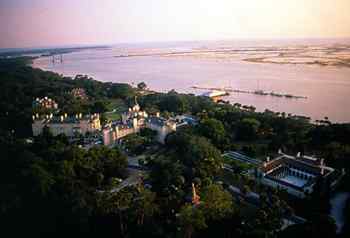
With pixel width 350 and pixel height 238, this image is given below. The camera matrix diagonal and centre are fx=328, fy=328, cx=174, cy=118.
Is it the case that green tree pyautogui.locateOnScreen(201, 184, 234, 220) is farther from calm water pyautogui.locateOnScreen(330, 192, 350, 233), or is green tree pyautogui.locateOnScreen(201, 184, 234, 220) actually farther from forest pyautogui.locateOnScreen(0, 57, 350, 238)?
calm water pyautogui.locateOnScreen(330, 192, 350, 233)

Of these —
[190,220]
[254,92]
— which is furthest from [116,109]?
[190,220]

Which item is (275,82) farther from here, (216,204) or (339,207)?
(216,204)

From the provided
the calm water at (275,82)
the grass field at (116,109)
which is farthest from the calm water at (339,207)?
the grass field at (116,109)

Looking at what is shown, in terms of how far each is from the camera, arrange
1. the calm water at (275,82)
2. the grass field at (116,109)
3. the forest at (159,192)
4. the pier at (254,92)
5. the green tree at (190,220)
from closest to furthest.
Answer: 1. the green tree at (190,220)
2. the forest at (159,192)
3. the calm water at (275,82)
4. the grass field at (116,109)
5. the pier at (254,92)

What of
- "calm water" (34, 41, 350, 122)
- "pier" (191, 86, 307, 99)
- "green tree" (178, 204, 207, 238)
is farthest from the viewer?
"pier" (191, 86, 307, 99)

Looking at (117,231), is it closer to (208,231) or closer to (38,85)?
(208,231)

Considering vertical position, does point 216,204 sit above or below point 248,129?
below

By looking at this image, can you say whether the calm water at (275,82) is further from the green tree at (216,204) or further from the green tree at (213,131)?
the green tree at (216,204)

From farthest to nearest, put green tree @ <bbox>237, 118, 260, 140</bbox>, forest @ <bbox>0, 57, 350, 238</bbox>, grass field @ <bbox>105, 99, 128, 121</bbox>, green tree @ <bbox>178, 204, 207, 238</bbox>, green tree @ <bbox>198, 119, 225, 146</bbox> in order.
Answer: grass field @ <bbox>105, 99, 128, 121</bbox>, green tree @ <bbox>237, 118, 260, 140</bbox>, green tree @ <bbox>198, 119, 225, 146</bbox>, forest @ <bbox>0, 57, 350, 238</bbox>, green tree @ <bbox>178, 204, 207, 238</bbox>

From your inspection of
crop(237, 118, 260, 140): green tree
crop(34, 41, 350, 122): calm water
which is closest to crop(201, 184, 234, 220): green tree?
crop(237, 118, 260, 140): green tree

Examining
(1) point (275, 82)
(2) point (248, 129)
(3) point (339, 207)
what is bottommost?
(3) point (339, 207)

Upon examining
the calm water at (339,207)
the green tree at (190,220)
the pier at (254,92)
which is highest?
the pier at (254,92)
